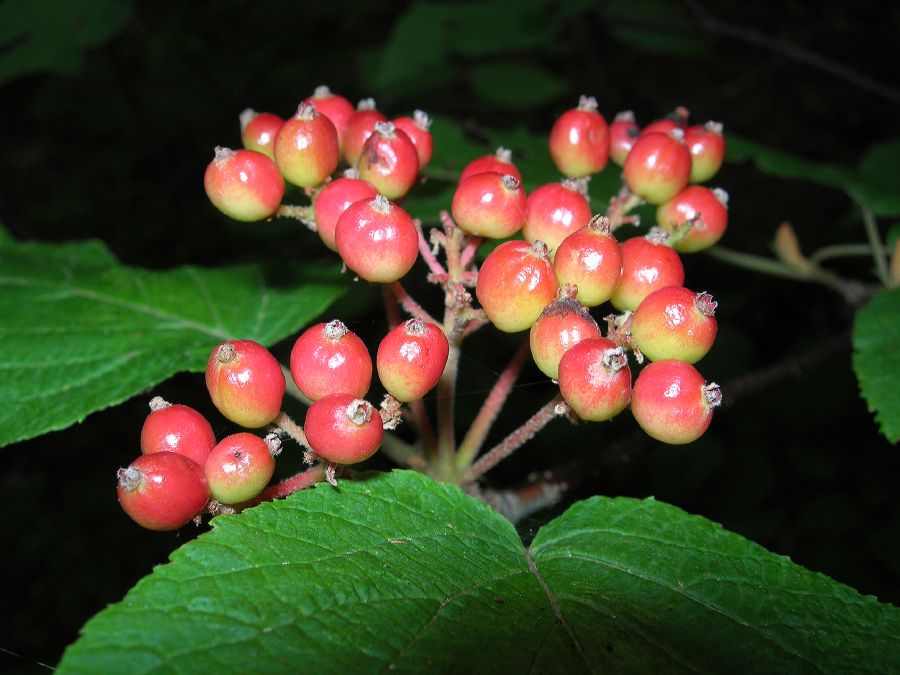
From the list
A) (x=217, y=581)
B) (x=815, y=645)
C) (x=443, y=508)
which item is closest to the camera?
(x=217, y=581)

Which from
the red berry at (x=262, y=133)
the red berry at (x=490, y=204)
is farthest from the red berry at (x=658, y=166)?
the red berry at (x=262, y=133)

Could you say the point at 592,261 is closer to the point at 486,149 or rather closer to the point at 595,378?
the point at 595,378

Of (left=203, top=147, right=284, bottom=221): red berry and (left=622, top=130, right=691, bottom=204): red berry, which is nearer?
(left=203, top=147, right=284, bottom=221): red berry

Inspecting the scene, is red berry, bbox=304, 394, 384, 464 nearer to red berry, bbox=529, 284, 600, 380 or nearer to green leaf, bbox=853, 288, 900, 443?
red berry, bbox=529, 284, 600, 380

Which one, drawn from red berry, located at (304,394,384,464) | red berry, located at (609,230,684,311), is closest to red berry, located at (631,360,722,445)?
red berry, located at (609,230,684,311)

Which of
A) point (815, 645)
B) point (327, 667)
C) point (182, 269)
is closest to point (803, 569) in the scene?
point (815, 645)

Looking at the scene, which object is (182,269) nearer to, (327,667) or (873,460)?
(327,667)

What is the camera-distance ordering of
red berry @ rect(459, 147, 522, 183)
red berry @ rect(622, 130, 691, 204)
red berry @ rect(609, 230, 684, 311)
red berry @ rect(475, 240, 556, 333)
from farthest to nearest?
red berry @ rect(622, 130, 691, 204) → red berry @ rect(459, 147, 522, 183) → red berry @ rect(609, 230, 684, 311) → red berry @ rect(475, 240, 556, 333)
